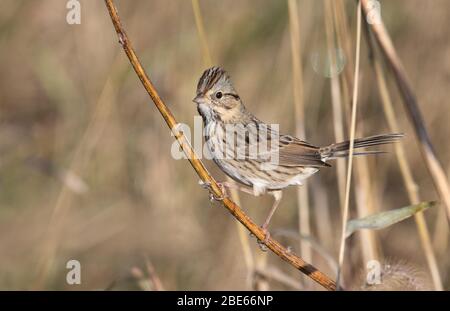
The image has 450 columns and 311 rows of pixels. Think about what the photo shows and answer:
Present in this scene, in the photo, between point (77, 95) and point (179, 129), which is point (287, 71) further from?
point (179, 129)

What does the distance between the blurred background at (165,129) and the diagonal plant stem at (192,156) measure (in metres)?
2.41

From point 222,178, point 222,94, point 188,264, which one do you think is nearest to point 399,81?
point 222,94

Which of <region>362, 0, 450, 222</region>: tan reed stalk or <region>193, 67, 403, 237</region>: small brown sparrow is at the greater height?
<region>193, 67, 403, 237</region>: small brown sparrow

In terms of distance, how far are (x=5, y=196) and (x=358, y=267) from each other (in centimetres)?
315

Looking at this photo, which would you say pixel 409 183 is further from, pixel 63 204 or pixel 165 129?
pixel 165 129

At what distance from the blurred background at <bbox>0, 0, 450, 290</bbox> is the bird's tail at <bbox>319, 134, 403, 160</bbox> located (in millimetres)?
1123

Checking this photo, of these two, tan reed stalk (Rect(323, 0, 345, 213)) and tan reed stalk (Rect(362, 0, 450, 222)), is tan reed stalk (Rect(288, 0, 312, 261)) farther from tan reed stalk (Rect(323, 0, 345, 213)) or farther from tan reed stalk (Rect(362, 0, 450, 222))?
tan reed stalk (Rect(362, 0, 450, 222))

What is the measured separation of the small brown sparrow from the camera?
3680mm

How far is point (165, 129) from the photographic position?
19.9 ft

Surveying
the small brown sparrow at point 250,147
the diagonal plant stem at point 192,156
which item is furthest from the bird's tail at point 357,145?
the diagonal plant stem at point 192,156

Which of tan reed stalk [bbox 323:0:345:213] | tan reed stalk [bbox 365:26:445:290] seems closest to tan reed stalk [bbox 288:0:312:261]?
tan reed stalk [bbox 323:0:345:213]

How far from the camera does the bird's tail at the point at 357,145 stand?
3.44 metres

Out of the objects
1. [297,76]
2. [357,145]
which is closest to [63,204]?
[297,76]

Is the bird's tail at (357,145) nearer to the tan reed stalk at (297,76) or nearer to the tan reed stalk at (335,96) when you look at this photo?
the tan reed stalk at (335,96)
